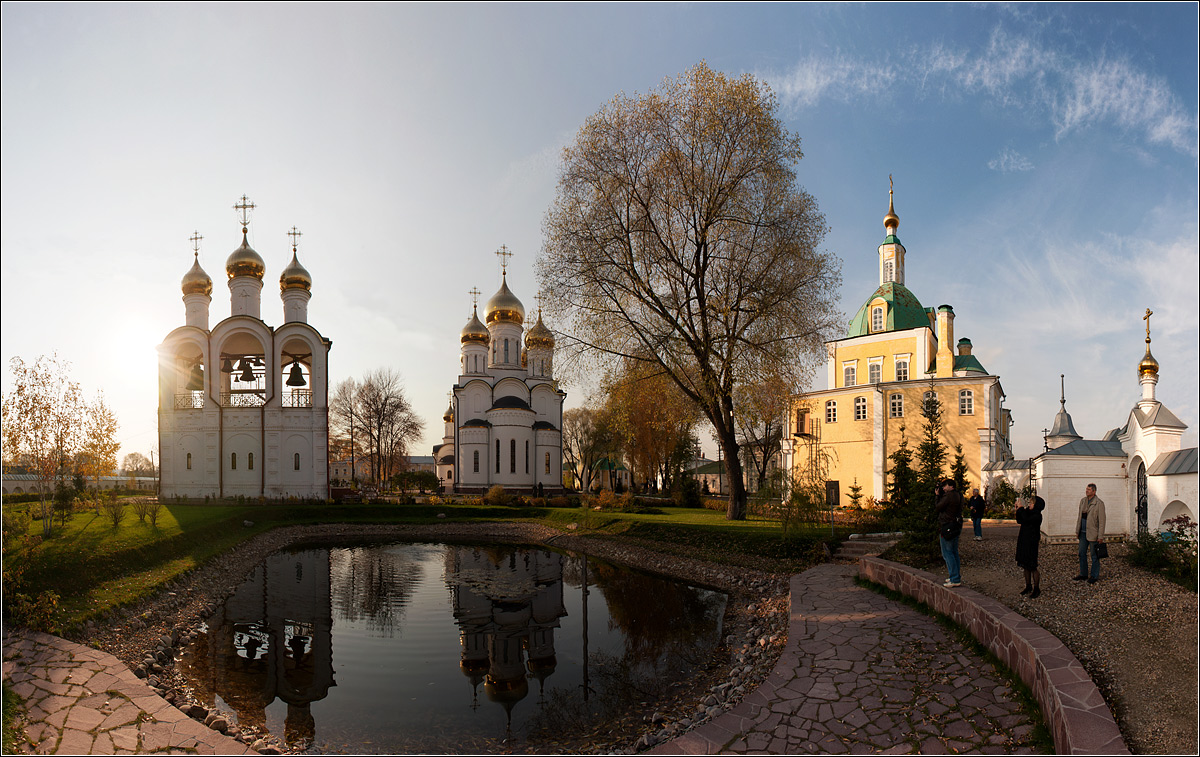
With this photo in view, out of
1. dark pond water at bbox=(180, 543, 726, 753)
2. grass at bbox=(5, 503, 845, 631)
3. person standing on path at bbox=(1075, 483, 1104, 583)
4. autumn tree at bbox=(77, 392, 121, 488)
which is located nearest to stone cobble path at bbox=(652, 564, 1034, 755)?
dark pond water at bbox=(180, 543, 726, 753)

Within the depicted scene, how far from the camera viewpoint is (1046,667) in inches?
219

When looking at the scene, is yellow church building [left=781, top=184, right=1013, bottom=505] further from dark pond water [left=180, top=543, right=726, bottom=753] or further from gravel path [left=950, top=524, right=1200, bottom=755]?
gravel path [left=950, top=524, right=1200, bottom=755]

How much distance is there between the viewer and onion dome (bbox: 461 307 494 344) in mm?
43688

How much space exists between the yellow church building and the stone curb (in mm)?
18742

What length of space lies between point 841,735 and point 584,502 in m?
24.2

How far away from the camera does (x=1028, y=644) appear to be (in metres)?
6.07

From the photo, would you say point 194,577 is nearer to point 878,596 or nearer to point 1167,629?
point 878,596

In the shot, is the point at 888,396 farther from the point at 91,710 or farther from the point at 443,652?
the point at 91,710

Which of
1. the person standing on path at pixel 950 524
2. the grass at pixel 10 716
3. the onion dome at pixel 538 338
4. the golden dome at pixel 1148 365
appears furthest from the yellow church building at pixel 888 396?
the grass at pixel 10 716

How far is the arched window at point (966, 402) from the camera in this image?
27.2 meters

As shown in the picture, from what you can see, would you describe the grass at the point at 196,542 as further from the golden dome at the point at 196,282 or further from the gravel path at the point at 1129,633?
the golden dome at the point at 196,282

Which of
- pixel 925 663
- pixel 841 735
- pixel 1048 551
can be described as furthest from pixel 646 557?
pixel 841 735

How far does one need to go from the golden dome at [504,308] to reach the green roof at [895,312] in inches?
886

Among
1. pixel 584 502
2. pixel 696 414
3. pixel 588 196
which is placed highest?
pixel 588 196
